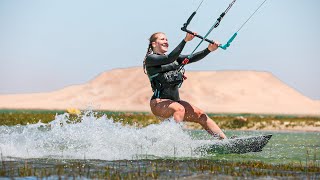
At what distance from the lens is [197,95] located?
13225 cm

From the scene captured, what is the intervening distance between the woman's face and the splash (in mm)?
1442

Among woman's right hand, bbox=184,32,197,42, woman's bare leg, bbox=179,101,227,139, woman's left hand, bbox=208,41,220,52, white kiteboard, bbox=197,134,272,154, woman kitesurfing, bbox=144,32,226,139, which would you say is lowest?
white kiteboard, bbox=197,134,272,154

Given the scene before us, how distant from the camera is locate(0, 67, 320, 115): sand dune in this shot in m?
125

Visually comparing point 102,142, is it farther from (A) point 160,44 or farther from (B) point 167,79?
(A) point 160,44

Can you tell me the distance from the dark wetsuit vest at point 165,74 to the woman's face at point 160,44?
0.98ft

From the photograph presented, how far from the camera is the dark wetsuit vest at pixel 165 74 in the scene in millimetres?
12516

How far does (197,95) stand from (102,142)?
11924 centimetres

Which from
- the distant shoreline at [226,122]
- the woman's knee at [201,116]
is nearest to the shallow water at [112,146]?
the woman's knee at [201,116]

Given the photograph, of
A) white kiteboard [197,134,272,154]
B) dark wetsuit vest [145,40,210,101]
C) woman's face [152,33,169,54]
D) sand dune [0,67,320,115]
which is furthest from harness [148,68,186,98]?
sand dune [0,67,320,115]

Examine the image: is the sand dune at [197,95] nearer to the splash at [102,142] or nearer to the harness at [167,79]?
the splash at [102,142]

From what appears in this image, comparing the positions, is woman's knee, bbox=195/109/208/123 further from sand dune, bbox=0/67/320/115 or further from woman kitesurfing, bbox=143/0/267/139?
sand dune, bbox=0/67/320/115

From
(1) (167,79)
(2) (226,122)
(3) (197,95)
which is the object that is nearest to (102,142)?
(1) (167,79)

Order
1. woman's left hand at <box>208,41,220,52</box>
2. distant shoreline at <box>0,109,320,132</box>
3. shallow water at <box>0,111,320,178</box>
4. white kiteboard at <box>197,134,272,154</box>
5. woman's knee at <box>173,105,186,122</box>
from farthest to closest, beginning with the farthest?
distant shoreline at <box>0,109,320,132</box>, white kiteboard at <box>197,134,272,154</box>, woman's knee at <box>173,105,186,122</box>, woman's left hand at <box>208,41,220,52</box>, shallow water at <box>0,111,320,178</box>

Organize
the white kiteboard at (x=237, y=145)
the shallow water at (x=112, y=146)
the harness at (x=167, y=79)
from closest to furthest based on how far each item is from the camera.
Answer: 1. the shallow water at (x=112, y=146)
2. the harness at (x=167, y=79)
3. the white kiteboard at (x=237, y=145)
